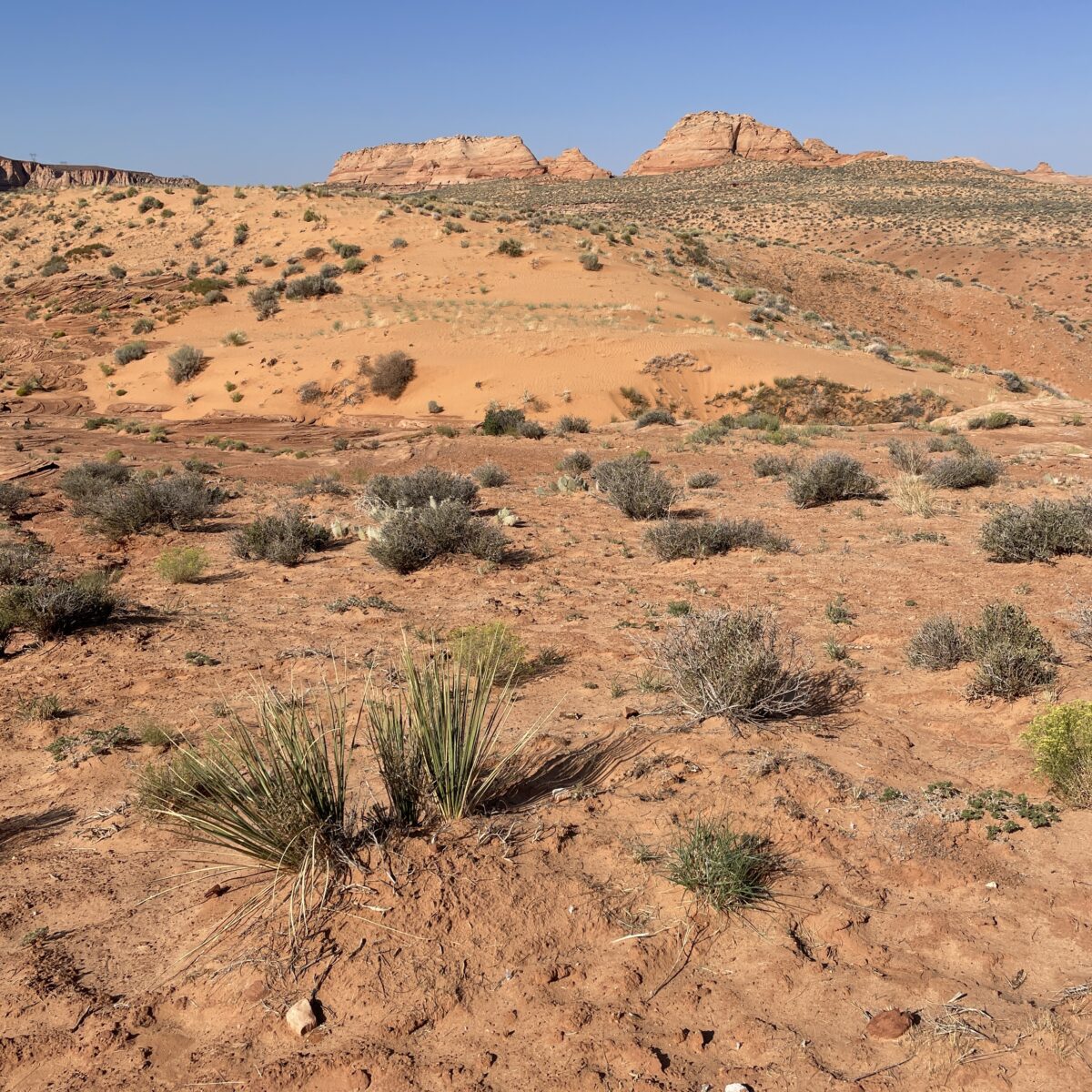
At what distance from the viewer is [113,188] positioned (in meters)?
40.8

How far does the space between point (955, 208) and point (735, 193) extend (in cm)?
1629

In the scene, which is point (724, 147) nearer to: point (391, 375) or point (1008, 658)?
point (391, 375)

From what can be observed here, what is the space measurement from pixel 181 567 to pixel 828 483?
336 inches

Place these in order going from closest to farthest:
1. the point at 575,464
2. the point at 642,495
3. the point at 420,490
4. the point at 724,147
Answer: the point at 642,495 → the point at 420,490 → the point at 575,464 → the point at 724,147

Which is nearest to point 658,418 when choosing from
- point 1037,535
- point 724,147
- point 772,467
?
point 772,467

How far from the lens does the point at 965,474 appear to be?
12.5 m

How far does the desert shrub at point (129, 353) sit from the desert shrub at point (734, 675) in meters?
25.8

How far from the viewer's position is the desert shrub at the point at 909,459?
13719 mm

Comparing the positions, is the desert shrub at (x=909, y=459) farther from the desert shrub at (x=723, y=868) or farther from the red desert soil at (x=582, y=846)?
the desert shrub at (x=723, y=868)

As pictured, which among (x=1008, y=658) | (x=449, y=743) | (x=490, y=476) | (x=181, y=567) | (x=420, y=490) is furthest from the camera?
(x=490, y=476)

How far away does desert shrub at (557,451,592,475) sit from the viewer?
15352 mm

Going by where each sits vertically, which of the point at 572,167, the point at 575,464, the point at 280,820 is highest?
the point at 572,167

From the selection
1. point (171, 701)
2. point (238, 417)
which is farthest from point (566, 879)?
point (238, 417)

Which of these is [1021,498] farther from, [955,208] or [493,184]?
[493,184]
